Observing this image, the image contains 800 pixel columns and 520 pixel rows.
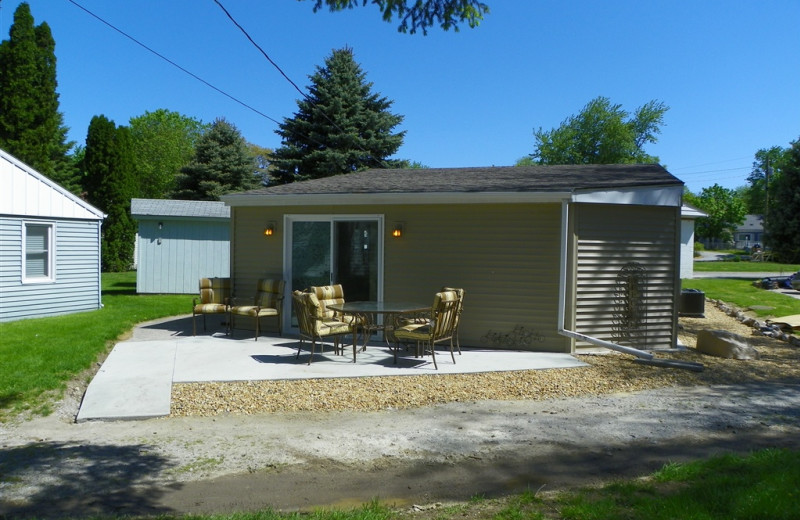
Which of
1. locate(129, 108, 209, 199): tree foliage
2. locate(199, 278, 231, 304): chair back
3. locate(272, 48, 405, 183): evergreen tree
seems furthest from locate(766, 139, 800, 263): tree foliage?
locate(129, 108, 209, 199): tree foliage

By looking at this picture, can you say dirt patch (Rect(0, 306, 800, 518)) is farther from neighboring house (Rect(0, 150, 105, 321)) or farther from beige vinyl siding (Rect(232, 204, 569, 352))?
neighboring house (Rect(0, 150, 105, 321))

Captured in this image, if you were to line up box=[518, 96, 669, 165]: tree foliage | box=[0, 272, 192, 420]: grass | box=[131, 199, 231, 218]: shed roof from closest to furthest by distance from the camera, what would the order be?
1. box=[0, 272, 192, 420]: grass
2. box=[131, 199, 231, 218]: shed roof
3. box=[518, 96, 669, 165]: tree foliage

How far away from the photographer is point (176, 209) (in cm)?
1814

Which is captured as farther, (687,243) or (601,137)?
(601,137)

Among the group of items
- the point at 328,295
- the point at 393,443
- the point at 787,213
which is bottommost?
the point at 393,443

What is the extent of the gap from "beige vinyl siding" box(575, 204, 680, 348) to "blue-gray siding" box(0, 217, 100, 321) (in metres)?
10.8

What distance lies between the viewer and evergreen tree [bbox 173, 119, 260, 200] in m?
31.0

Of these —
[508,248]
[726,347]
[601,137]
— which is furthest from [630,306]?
[601,137]

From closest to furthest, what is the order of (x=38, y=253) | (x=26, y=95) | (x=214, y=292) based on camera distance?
(x=214, y=292)
(x=38, y=253)
(x=26, y=95)

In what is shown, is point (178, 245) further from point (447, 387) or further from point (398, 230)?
point (447, 387)

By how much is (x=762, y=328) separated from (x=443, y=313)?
8256 millimetres

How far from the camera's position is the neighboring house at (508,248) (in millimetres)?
9320

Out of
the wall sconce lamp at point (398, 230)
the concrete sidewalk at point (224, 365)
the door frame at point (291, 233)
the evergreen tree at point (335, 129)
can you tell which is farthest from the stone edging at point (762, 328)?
the evergreen tree at point (335, 129)

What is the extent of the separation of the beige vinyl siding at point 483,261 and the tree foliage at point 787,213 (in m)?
27.1
